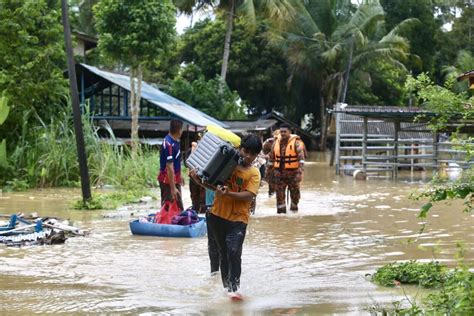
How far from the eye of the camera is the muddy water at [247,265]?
7254 millimetres

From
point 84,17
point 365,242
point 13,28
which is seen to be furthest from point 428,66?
point 365,242

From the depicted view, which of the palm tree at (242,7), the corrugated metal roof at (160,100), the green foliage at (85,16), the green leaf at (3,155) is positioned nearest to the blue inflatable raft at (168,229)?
the green leaf at (3,155)

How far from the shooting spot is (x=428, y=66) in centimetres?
4962

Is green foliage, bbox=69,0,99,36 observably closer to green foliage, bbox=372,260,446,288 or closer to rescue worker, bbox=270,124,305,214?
rescue worker, bbox=270,124,305,214

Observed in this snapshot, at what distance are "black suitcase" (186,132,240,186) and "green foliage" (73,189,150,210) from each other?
8.56 meters

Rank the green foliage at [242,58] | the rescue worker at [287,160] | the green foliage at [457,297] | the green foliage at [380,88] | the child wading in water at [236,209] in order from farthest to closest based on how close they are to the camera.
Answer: the green foliage at [380,88], the green foliage at [242,58], the rescue worker at [287,160], the child wading in water at [236,209], the green foliage at [457,297]

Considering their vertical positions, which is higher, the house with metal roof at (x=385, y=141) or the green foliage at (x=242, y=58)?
the green foliage at (x=242, y=58)

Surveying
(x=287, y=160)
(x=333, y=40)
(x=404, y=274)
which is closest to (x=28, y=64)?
(x=287, y=160)

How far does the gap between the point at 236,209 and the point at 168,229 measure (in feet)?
13.1

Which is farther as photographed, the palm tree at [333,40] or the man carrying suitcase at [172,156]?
the palm tree at [333,40]

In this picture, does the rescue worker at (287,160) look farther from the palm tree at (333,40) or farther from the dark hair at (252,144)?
the palm tree at (333,40)

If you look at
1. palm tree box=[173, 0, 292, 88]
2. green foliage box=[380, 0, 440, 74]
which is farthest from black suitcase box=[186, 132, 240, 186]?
green foliage box=[380, 0, 440, 74]

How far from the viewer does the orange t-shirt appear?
24.2ft

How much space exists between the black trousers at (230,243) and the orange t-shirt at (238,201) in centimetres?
6
